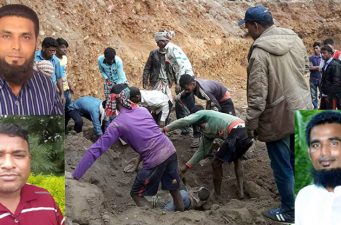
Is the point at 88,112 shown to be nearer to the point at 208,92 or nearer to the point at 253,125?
the point at 208,92

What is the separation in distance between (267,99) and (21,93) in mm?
2664

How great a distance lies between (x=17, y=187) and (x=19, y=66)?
67cm

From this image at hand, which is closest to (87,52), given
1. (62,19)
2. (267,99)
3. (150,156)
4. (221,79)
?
(62,19)

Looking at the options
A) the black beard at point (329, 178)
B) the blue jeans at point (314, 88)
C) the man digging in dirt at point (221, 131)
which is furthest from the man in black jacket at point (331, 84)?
the black beard at point (329, 178)

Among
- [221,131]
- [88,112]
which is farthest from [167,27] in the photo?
[221,131]

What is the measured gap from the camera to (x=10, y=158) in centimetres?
305

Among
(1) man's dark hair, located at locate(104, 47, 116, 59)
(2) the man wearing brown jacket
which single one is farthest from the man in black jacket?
(2) the man wearing brown jacket

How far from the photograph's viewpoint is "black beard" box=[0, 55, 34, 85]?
10.7 ft

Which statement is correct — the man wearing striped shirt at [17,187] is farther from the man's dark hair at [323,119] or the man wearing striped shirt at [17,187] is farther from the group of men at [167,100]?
the man's dark hair at [323,119]

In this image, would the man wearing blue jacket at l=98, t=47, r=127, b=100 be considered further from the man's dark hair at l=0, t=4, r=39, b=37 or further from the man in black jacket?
the man's dark hair at l=0, t=4, r=39, b=37

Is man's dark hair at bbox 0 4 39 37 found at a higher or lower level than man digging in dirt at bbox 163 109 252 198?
higher

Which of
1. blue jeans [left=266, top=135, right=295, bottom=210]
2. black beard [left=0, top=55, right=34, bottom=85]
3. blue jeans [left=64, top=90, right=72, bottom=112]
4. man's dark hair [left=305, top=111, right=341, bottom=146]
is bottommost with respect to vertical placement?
blue jeans [left=266, top=135, right=295, bottom=210]

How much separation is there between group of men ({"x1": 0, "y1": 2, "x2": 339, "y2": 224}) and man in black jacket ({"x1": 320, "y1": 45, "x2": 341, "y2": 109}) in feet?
0.08

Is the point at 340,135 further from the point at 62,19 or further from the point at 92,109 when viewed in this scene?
the point at 62,19
